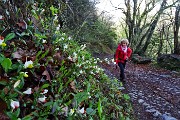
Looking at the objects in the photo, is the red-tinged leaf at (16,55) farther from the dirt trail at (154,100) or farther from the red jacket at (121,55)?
the red jacket at (121,55)

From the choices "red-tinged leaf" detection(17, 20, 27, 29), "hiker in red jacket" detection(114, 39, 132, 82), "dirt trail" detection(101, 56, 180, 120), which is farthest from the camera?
"hiker in red jacket" detection(114, 39, 132, 82)

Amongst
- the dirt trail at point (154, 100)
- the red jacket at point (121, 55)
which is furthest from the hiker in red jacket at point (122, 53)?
the dirt trail at point (154, 100)

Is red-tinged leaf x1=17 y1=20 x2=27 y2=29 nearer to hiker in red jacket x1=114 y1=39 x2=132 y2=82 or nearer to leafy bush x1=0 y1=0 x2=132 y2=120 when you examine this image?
leafy bush x1=0 y1=0 x2=132 y2=120

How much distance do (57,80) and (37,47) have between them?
0.51 meters

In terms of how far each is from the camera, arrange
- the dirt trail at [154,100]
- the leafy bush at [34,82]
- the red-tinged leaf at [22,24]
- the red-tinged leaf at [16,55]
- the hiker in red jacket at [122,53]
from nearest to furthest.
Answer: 1. the leafy bush at [34,82]
2. the red-tinged leaf at [16,55]
3. the red-tinged leaf at [22,24]
4. the dirt trail at [154,100]
5. the hiker in red jacket at [122,53]

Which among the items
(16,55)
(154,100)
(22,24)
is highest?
(22,24)

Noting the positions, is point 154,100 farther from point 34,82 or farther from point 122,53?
point 34,82

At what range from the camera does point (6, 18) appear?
2.69 metres

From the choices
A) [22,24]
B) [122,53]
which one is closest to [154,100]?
[122,53]

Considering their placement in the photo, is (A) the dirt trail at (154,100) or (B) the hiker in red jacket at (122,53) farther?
(B) the hiker in red jacket at (122,53)

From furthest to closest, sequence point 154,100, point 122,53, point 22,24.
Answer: point 122,53, point 154,100, point 22,24

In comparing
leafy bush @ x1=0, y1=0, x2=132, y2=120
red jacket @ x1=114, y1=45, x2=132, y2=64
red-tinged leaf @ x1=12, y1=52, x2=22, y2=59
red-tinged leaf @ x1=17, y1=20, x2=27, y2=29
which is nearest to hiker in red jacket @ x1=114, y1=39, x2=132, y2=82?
red jacket @ x1=114, y1=45, x2=132, y2=64

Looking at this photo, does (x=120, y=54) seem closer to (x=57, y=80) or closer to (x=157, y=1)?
(x=57, y=80)

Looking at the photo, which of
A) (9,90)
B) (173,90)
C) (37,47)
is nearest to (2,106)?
(9,90)
